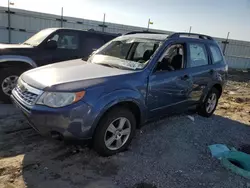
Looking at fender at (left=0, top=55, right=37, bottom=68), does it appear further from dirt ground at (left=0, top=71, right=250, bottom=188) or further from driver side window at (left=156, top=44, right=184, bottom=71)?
driver side window at (left=156, top=44, right=184, bottom=71)

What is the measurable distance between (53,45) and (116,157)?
363 centimetres

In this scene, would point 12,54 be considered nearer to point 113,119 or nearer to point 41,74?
point 41,74

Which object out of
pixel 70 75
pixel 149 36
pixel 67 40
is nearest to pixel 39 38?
pixel 67 40

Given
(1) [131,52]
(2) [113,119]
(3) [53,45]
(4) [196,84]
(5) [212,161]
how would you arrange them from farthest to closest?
(3) [53,45], (4) [196,84], (1) [131,52], (5) [212,161], (2) [113,119]

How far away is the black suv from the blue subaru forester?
6.29 ft

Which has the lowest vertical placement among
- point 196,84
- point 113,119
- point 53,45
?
point 113,119

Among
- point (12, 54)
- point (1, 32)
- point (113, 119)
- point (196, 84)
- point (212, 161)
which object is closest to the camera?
point (113, 119)

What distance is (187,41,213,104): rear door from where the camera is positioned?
15.4 feet

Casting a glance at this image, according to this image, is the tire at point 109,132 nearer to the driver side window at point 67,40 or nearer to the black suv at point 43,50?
the black suv at point 43,50

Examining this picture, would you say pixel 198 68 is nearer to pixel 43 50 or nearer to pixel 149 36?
pixel 149 36

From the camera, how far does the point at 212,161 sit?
3.83 m

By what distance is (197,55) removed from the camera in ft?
16.3

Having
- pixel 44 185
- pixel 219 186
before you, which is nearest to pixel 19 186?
pixel 44 185

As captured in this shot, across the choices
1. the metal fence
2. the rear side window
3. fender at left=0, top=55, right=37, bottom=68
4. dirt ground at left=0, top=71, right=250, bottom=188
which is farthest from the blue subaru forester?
the metal fence
